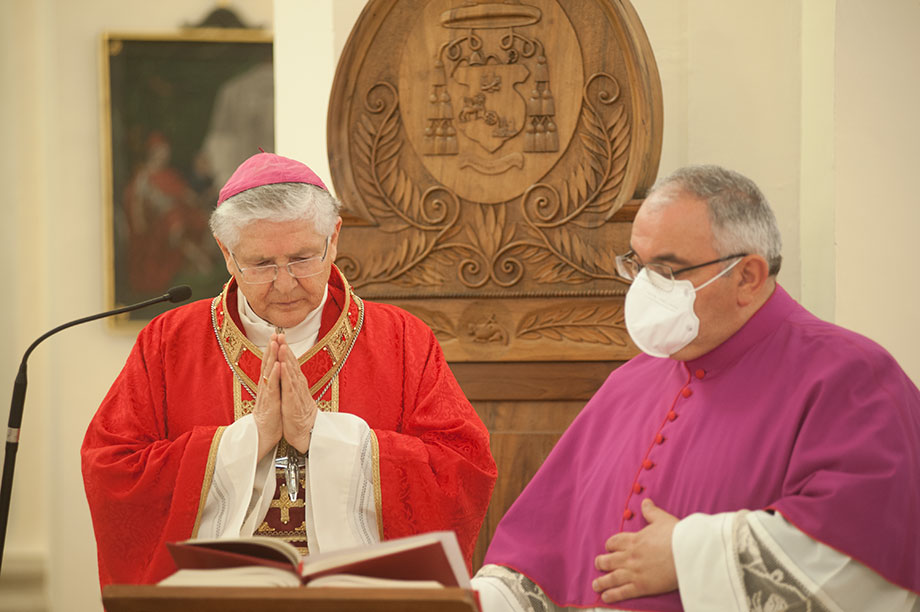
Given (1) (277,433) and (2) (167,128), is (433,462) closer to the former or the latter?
(1) (277,433)

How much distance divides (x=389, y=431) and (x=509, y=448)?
1.52 metres

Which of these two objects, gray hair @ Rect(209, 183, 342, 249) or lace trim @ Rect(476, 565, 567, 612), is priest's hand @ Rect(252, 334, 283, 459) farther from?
lace trim @ Rect(476, 565, 567, 612)

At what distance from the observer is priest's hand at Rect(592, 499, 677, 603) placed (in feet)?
7.78

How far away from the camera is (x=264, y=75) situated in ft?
20.4

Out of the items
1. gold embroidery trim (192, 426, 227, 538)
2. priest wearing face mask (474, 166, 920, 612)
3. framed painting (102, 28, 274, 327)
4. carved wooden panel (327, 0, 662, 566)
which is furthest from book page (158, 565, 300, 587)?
framed painting (102, 28, 274, 327)

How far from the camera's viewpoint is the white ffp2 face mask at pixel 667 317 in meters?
2.50

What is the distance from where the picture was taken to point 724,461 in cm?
245

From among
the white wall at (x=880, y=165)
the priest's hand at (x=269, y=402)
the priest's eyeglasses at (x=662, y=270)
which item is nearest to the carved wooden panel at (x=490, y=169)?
the white wall at (x=880, y=165)

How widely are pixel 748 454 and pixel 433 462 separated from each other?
1.07m

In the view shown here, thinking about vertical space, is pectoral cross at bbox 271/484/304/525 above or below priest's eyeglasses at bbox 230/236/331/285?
below

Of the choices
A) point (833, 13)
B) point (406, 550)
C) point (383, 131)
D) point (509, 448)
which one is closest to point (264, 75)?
point (383, 131)

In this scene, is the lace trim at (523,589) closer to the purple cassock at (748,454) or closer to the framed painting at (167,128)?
Result: the purple cassock at (748,454)

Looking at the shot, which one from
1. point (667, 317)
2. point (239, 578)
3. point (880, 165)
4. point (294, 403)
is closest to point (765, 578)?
point (667, 317)

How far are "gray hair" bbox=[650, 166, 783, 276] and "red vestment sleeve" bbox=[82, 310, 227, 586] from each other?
1.61 m
